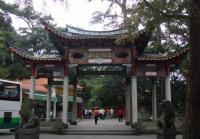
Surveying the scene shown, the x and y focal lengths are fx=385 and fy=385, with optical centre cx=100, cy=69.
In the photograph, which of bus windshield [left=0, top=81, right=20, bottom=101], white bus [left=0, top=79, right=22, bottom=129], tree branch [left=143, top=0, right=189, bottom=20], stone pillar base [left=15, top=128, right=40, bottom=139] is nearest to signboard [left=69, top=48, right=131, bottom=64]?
bus windshield [left=0, top=81, right=20, bottom=101]

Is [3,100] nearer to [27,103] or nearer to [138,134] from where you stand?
[138,134]

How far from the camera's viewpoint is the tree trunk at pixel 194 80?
1045 cm

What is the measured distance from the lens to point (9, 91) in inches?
885

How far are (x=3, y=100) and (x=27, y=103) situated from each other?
9.20 metres

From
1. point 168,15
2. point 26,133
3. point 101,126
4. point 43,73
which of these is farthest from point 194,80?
point 101,126

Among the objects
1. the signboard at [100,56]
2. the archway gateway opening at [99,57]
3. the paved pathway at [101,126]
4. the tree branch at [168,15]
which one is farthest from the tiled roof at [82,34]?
the tree branch at [168,15]

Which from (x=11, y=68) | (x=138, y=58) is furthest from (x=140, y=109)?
(x=138, y=58)

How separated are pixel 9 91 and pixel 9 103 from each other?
0.71m

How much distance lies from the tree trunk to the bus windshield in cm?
1340

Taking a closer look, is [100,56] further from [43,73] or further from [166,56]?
[43,73]

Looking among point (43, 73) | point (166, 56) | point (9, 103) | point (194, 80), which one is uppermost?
point (166, 56)

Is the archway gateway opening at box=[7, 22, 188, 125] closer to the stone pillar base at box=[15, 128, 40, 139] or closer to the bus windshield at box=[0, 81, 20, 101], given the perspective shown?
the bus windshield at box=[0, 81, 20, 101]

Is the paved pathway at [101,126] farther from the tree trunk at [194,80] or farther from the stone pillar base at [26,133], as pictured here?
the tree trunk at [194,80]

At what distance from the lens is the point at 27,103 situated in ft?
43.1
